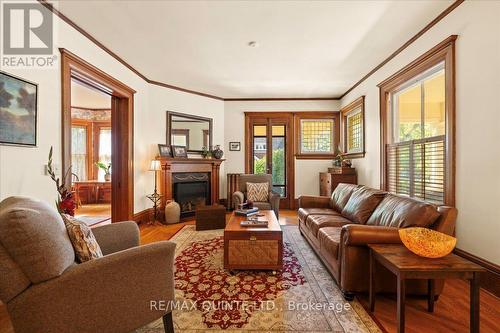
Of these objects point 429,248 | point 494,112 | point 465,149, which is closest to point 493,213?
point 465,149

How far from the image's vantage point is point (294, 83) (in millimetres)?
4918

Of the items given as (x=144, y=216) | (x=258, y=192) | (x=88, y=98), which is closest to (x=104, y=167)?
(x=88, y=98)

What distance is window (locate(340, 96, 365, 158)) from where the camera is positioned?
15.5 ft

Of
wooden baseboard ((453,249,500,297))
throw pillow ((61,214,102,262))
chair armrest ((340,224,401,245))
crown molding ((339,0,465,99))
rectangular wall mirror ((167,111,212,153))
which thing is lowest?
wooden baseboard ((453,249,500,297))

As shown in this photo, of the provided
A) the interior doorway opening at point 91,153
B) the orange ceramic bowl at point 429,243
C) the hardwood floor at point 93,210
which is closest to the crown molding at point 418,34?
the orange ceramic bowl at point 429,243

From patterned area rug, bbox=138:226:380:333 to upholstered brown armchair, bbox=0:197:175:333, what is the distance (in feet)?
1.52

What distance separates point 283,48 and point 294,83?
5.16 ft

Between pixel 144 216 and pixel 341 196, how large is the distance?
3.52 m

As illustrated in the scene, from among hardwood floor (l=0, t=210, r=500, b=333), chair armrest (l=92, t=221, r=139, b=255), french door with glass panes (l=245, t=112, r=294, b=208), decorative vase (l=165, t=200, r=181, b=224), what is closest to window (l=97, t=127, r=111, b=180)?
A: decorative vase (l=165, t=200, r=181, b=224)

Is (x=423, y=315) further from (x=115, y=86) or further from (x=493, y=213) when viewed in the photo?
(x=115, y=86)

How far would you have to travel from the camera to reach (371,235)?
6.37 feet

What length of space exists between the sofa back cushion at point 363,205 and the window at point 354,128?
1879mm

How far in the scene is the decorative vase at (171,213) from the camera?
180 inches

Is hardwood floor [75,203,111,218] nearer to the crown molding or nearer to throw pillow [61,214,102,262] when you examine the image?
throw pillow [61,214,102,262]
